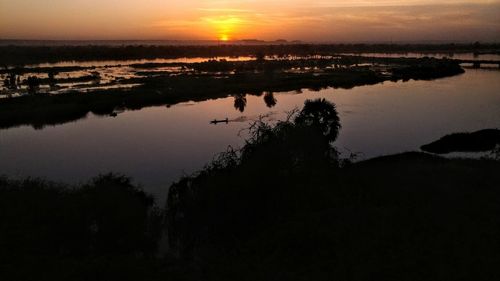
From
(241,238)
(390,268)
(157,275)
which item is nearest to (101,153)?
(241,238)

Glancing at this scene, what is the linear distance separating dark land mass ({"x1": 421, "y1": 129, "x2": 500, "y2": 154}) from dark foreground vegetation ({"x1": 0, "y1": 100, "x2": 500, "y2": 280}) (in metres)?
11.1

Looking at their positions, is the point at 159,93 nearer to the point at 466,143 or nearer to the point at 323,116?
the point at 323,116

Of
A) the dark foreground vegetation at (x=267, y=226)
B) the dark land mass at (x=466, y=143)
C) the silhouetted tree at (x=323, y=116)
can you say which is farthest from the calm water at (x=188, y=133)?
the dark foreground vegetation at (x=267, y=226)

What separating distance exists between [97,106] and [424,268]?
42119 mm

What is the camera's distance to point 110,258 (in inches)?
536

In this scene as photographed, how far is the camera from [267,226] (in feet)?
57.2

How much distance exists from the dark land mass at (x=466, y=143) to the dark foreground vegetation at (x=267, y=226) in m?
11.1

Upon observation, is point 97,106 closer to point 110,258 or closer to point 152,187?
point 152,187

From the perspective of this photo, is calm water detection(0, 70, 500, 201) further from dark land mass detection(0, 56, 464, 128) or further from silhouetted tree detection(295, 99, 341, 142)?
silhouetted tree detection(295, 99, 341, 142)

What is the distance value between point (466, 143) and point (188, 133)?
21138mm

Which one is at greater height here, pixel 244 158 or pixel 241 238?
pixel 244 158

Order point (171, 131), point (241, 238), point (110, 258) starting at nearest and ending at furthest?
point (110, 258) < point (241, 238) < point (171, 131)

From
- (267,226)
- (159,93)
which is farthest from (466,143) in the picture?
(159,93)

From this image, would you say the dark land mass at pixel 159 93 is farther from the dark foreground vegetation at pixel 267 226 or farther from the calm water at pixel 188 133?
the dark foreground vegetation at pixel 267 226
